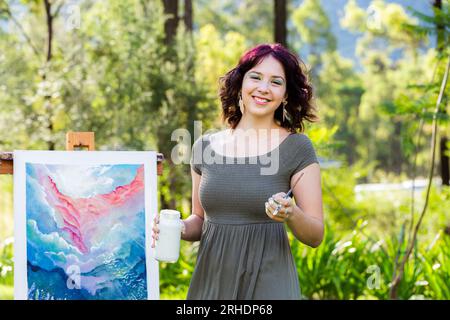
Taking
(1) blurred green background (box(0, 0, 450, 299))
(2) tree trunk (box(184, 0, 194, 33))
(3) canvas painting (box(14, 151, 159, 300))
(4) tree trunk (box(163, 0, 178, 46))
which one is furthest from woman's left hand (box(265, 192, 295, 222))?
(2) tree trunk (box(184, 0, 194, 33))

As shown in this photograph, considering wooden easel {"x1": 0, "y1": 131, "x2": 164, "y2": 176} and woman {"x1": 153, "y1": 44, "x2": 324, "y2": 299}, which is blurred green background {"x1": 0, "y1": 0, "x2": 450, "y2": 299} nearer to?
woman {"x1": 153, "y1": 44, "x2": 324, "y2": 299}

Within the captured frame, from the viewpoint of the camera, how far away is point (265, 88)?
2.60 m

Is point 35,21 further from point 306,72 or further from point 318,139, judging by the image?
point 306,72

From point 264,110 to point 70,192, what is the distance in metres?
1.02

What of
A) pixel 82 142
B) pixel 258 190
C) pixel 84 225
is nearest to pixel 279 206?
pixel 258 190

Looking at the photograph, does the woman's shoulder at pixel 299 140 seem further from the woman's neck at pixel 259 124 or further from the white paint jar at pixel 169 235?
the white paint jar at pixel 169 235

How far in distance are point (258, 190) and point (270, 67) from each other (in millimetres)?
443

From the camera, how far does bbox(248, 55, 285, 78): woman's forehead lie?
263cm

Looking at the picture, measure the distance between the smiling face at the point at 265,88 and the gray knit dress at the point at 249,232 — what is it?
0.14 metres

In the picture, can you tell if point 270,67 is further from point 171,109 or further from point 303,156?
point 171,109

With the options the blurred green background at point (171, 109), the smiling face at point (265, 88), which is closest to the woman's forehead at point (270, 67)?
the smiling face at point (265, 88)

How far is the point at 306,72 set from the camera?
2.72m
